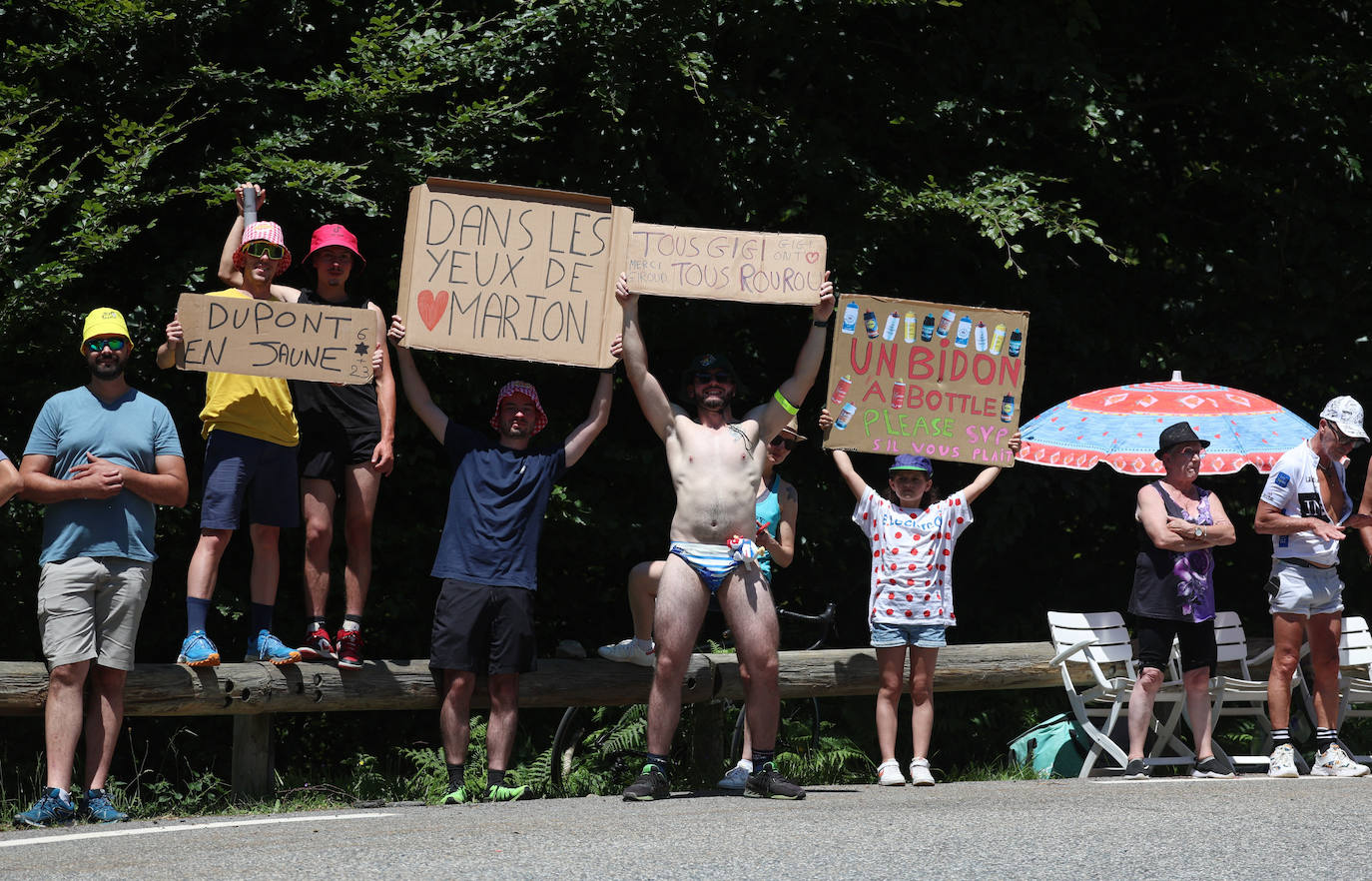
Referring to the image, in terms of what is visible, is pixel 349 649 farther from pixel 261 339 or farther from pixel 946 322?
pixel 946 322

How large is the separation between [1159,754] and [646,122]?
4.86 meters

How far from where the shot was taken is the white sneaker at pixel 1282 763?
804cm

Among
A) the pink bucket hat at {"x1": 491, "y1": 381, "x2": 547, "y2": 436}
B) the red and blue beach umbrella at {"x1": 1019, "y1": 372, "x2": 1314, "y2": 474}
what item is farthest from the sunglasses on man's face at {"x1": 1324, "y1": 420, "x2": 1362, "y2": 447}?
the pink bucket hat at {"x1": 491, "y1": 381, "x2": 547, "y2": 436}

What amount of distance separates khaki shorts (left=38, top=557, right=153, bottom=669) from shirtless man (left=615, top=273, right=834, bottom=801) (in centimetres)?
226

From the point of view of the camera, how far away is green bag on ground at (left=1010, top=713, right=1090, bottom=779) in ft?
29.2

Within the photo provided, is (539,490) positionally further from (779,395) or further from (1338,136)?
(1338,136)

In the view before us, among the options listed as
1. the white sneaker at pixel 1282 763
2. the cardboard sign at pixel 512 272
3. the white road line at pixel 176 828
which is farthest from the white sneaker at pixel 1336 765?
the white road line at pixel 176 828

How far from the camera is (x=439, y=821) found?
6.04 m

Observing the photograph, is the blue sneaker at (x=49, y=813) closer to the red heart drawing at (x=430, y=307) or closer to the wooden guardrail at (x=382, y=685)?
the wooden guardrail at (x=382, y=685)

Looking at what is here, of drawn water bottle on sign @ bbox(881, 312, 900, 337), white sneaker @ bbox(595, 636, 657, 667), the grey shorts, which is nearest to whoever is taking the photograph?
white sneaker @ bbox(595, 636, 657, 667)

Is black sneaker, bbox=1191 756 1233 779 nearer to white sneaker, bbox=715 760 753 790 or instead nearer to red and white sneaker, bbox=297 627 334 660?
white sneaker, bbox=715 760 753 790

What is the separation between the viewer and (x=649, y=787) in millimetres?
6734

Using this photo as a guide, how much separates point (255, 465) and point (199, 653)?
35.8 inches

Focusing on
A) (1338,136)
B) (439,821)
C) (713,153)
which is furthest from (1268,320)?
(439,821)
